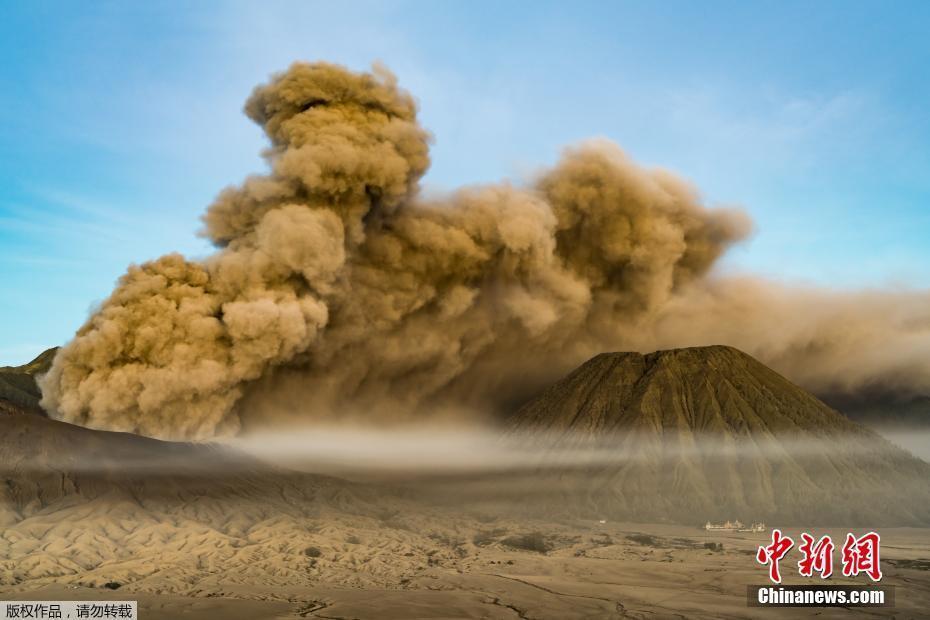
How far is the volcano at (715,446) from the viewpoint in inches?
3305

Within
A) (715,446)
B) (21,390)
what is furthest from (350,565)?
(715,446)

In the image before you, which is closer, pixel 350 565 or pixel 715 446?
pixel 350 565

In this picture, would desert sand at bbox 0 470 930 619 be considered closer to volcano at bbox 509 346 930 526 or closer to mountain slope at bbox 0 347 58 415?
mountain slope at bbox 0 347 58 415

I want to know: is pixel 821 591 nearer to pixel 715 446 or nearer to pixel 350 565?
pixel 350 565

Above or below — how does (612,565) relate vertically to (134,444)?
below

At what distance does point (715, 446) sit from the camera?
9181 centimetres

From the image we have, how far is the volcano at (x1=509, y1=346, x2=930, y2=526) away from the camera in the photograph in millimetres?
83938

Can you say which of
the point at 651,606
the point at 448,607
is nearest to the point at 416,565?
the point at 448,607

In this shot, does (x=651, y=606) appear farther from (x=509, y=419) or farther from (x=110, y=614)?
(x=509, y=419)

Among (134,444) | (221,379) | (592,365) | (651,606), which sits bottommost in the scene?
(651,606)

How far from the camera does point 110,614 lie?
1320 inches

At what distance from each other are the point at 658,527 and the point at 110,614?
2187 inches

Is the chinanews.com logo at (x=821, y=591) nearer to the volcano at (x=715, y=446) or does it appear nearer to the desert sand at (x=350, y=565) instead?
the desert sand at (x=350, y=565)

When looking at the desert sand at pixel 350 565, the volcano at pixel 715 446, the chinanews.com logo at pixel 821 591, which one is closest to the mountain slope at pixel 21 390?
the desert sand at pixel 350 565
